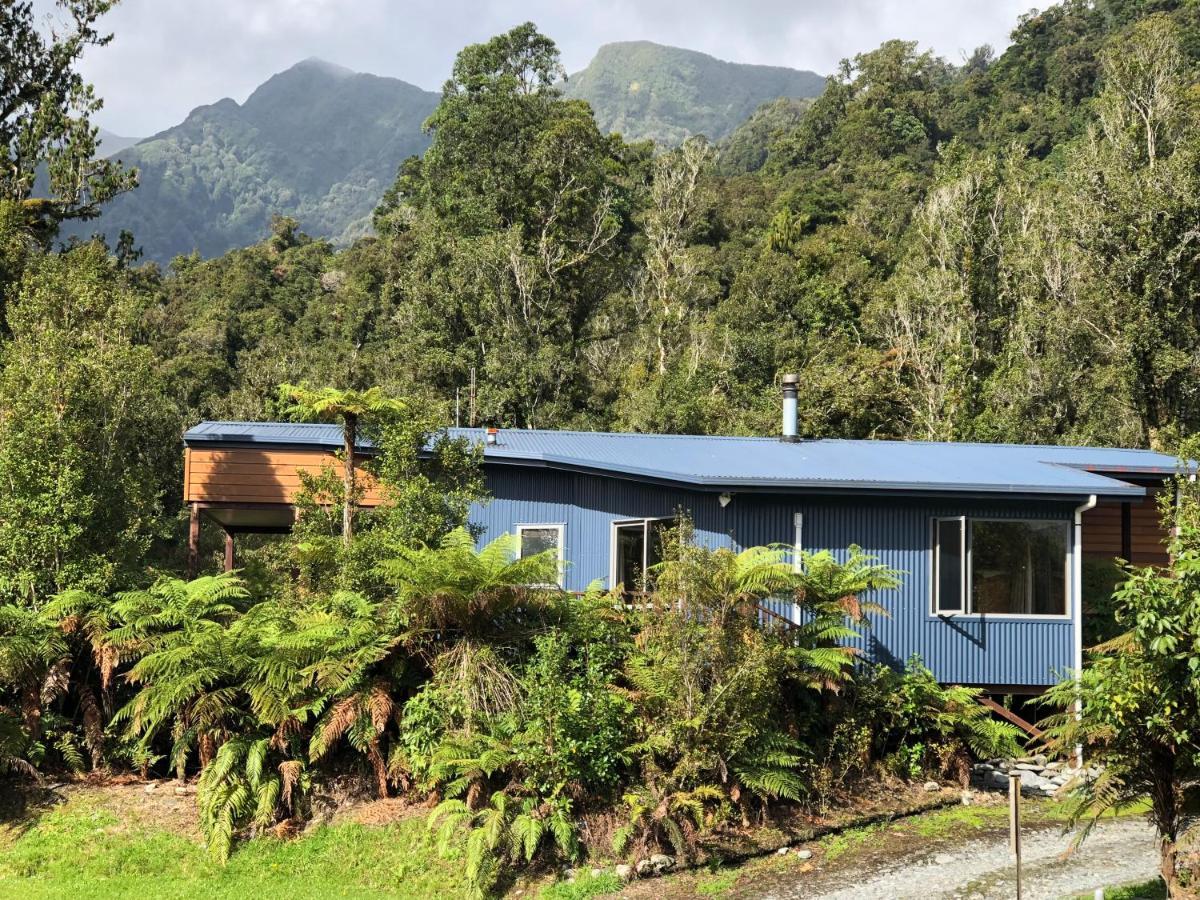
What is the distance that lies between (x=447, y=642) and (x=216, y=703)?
7.89 feet

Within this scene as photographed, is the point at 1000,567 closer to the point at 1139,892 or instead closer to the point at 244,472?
the point at 1139,892

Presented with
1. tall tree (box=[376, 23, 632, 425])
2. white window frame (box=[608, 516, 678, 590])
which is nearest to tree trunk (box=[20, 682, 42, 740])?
white window frame (box=[608, 516, 678, 590])

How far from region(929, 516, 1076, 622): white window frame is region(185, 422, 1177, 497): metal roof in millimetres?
512

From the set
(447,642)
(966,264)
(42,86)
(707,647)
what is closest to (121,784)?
(447,642)

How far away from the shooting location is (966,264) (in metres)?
30.2

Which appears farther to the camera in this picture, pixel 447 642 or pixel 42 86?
A: pixel 42 86

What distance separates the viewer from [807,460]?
14.3 m

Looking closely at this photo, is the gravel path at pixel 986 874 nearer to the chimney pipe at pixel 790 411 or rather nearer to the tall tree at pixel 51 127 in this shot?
the chimney pipe at pixel 790 411

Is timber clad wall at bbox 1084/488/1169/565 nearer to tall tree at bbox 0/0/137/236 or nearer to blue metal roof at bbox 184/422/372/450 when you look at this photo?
blue metal roof at bbox 184/422/372/450

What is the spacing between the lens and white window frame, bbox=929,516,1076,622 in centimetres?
1285

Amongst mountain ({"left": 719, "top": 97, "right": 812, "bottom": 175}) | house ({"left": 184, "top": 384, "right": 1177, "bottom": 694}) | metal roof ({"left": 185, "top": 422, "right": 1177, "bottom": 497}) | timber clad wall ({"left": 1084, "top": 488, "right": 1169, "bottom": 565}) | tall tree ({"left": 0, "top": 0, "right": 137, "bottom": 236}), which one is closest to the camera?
metal roof ({"left": 185, "top": 422, "right": 1177, "bottom": 497})

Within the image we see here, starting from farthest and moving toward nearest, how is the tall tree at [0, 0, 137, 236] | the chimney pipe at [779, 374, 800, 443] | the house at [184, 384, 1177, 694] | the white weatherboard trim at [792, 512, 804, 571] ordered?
1. the tall tree at [0, 0, 137, 236]
2. the chimney pipe at [779, 374, 800, 443]
3. the white weatherboard trim at [792, 512, 804, 571]
4. the house at [184, 384, 1177, 694]

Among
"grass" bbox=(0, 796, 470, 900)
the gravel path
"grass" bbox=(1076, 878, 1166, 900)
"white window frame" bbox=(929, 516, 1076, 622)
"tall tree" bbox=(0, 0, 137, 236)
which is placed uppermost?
"tall tree" bbox=(0, 0, 137, 236)

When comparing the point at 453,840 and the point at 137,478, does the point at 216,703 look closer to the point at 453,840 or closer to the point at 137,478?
the point at 453,840
